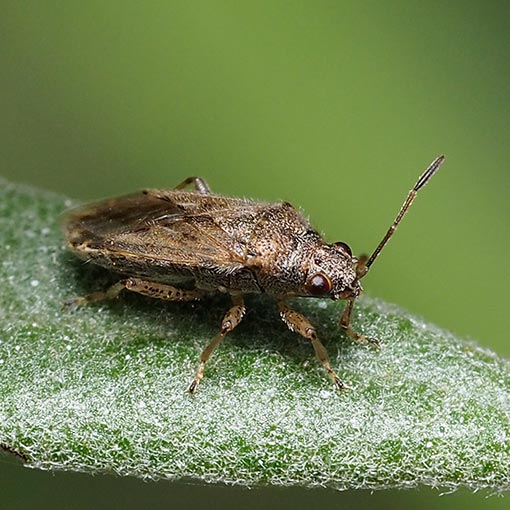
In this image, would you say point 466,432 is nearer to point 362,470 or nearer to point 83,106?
point 362,470

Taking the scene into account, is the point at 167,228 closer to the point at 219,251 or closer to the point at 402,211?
the point at 219,251

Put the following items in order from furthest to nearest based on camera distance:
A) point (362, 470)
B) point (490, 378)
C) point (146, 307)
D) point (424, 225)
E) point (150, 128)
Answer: point (150, 128)
point (424, 225)
point (146, 307)
point (490, 378)
point (362, 470)

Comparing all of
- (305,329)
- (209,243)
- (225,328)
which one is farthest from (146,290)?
(305,329)

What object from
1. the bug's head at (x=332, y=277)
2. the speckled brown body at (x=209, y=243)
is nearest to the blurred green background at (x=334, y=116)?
the speckled brown body at (x=209, y=243)

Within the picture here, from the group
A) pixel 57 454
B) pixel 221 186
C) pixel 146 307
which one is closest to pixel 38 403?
pixel 57 454

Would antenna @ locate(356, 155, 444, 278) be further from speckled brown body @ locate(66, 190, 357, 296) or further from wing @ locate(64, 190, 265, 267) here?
wing @ locate(64, 190, 265, 267)

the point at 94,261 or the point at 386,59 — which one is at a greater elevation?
the point at 386,59

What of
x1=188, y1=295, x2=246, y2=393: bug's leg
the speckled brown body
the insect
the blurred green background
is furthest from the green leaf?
the blurred green background
